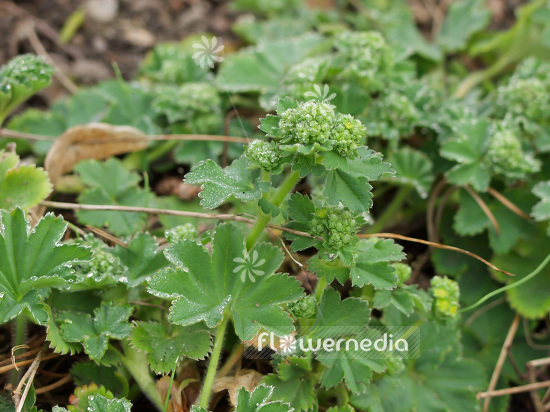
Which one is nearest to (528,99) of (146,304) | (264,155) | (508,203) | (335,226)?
(508,203)

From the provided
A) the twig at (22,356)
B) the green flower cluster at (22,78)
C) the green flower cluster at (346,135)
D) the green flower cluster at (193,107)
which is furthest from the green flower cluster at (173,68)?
the twig at (22,356)

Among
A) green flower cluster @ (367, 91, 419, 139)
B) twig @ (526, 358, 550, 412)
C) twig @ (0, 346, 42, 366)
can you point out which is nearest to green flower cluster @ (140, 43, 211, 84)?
green flower cluster @ (367, 91, 419, 139)

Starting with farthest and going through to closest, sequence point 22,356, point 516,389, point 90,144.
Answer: point 90,144 < point 516,389 < point 22,356

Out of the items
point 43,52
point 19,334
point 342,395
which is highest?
point 43,52

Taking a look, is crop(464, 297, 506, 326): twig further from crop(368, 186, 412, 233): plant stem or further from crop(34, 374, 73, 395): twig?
crop(34, 374, 73, 395): twig

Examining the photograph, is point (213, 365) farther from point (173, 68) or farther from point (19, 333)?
point (173, 68)
